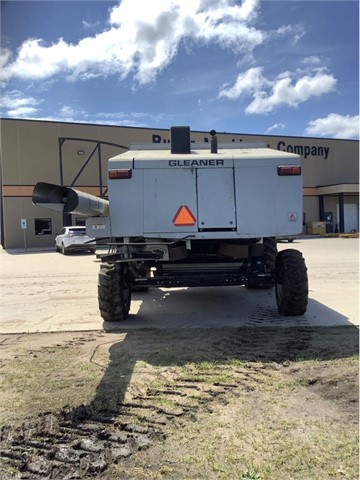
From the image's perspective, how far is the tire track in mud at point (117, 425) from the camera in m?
2.87

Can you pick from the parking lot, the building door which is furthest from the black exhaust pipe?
the building door

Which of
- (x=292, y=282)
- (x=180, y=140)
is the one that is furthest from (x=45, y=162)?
(x=292, y=282)

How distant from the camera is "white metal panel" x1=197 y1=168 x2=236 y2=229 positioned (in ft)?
19.9

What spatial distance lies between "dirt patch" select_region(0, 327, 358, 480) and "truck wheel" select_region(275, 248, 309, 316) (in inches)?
36.1

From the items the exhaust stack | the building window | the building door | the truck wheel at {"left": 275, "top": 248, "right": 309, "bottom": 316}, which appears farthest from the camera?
the building door

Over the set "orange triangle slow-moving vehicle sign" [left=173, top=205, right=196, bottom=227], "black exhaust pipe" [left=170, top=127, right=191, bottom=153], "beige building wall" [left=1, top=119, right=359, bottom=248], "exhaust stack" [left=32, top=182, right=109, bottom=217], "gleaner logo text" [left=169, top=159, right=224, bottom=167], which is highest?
"beige building wall" [left=1, top=119, right=359, bottom=248]

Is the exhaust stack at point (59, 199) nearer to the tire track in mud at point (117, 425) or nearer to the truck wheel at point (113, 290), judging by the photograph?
the truck wheel at point (113, 290)

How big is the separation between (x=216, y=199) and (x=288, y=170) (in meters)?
1.09

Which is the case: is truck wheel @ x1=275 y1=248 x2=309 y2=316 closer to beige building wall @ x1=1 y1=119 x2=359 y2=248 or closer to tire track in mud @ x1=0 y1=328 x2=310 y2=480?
tire track in mud @ x1=0 y1=328 x2=310 y2=480

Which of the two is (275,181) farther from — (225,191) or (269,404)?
(269,404)

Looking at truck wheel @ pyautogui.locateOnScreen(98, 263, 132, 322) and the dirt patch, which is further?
truck wheel @ pyautogui.locateOnScreen(98, 263, 132, 322)

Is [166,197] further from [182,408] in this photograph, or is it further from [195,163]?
[182,408]

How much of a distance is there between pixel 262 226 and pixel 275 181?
2.16ft

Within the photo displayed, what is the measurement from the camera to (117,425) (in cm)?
338
